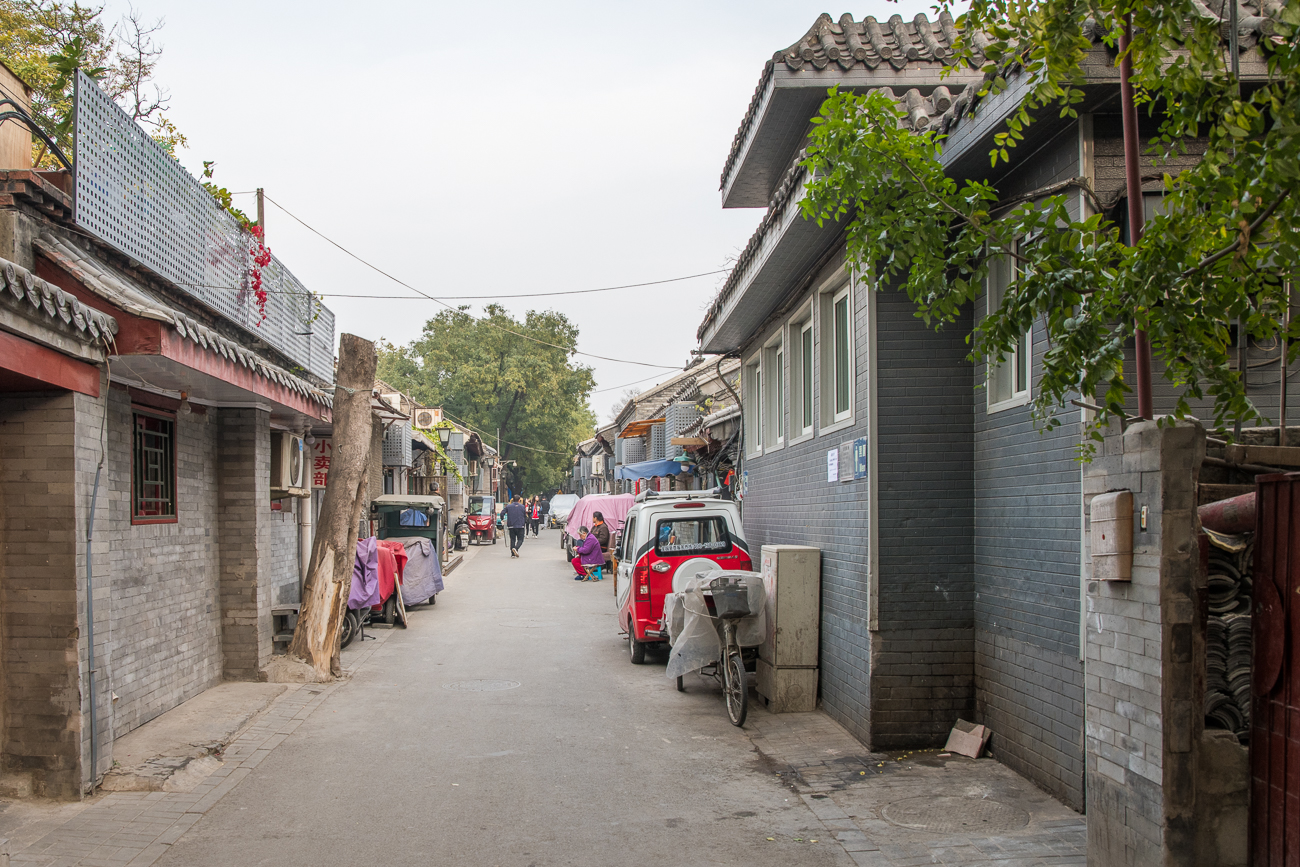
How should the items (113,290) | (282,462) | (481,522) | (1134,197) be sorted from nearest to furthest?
(1134,197)
(113,290)
(282,462)
(481,522)

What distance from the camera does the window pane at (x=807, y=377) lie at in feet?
33.8

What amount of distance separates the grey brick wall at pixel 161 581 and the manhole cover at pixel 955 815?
5.26 metres

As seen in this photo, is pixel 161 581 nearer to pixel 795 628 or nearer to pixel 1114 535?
pixel 795 628

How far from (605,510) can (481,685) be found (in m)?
17.1

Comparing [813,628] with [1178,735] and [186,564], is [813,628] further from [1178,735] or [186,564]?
[186,564]

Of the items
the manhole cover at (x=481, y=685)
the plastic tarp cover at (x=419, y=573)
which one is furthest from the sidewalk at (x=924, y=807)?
the plastic tarp cover at (x=419, y=573)

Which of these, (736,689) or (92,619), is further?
(736,689)

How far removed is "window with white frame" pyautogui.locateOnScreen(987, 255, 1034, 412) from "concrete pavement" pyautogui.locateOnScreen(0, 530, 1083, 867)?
2.54 meters

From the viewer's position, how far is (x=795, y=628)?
8.91 meters

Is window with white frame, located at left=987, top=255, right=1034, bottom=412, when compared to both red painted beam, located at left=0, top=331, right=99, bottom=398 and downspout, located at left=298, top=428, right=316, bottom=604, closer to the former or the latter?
red painted beam, located at left=0, top=331, right=99, bottom=398

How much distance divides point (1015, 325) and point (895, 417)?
11.0 feet

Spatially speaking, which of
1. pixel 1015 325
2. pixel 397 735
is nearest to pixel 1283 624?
pixel 1015 325

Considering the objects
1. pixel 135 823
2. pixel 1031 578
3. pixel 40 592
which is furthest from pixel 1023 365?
pixel 40 592

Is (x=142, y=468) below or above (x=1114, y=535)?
above
